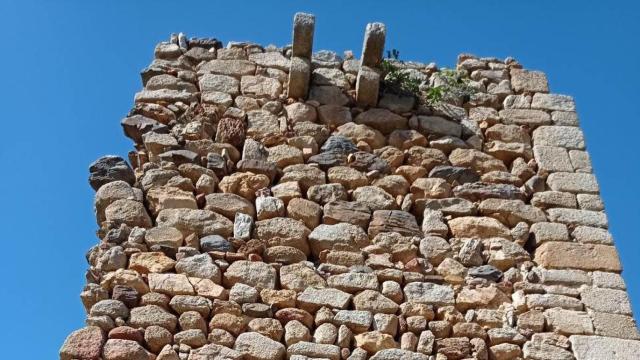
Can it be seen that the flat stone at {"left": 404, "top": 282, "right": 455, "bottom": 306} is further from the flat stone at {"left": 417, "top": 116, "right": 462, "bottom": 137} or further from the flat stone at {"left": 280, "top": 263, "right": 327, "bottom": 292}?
the flat stone at {"left": 417, "top": 116, "right": 462, "bottom": 137}

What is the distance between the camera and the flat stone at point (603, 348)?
4.71 m

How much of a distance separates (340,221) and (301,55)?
1383 mm

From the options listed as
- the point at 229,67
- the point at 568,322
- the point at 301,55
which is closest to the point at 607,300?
the point at 568,322

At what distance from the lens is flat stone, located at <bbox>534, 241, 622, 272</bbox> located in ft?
16.9

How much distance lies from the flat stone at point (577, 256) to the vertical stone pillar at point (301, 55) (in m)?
1.81

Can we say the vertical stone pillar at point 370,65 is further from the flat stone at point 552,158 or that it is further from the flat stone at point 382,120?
the flat stone at point 552,158

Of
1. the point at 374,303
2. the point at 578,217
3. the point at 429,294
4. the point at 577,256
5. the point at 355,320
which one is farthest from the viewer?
the point at 578,217

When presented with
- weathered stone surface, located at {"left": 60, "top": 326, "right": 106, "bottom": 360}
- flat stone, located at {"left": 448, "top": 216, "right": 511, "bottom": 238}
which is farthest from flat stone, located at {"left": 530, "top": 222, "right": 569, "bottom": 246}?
weathered stone surface, located at {"left": 60, "top": 326, "right": 106, "bottom": 360}

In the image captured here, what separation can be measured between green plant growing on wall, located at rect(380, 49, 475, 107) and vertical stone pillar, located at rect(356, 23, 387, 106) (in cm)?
12

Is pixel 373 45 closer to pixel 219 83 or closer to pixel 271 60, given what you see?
pixel 271 60

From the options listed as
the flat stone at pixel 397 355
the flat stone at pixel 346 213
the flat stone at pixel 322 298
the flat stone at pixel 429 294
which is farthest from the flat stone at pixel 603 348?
the flat stone at pixel 346 213

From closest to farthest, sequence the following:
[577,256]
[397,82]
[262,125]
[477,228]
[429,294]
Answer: [429,294] → [577,256] → [477,228] → [262,125] → [397,82]

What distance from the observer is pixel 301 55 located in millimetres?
6125

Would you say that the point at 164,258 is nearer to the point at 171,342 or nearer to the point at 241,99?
the point at 171,342
